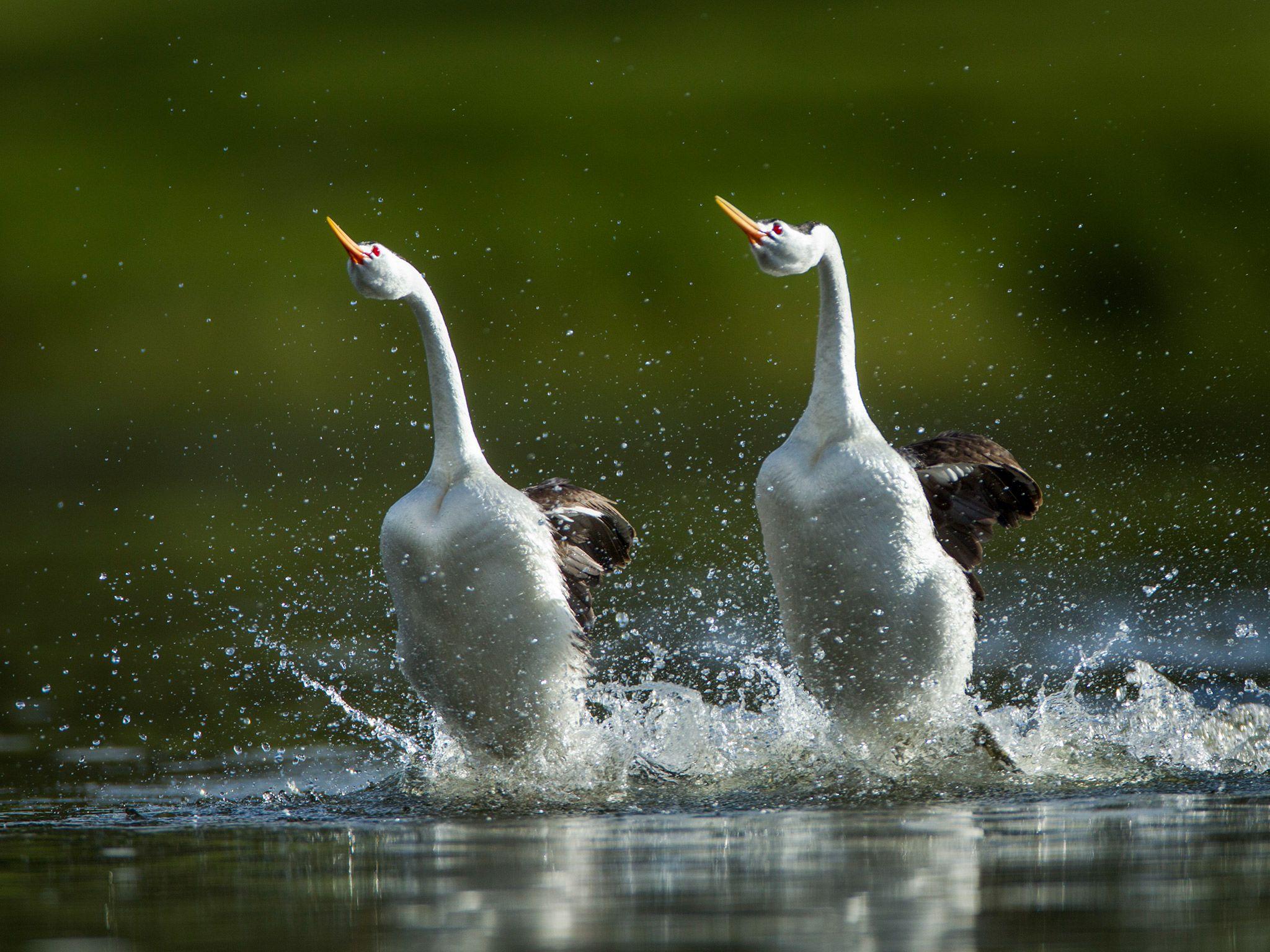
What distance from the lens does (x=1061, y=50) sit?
6581cm

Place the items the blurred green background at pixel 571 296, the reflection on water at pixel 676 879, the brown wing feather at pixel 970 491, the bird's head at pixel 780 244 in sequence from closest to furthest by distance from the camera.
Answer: the reflection on water at pixel 676 879 < the bird's head at pixel 780 244 < the brown wing feather at pixel 970 491 < the blurred green background at pixel 571 296

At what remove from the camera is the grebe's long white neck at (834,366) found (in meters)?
9.67

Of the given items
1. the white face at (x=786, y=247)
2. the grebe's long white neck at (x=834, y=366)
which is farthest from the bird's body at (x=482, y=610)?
the white face at (x=786, y=247)

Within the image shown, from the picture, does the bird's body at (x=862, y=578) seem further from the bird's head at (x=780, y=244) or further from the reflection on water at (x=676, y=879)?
the reflection on water at (x=676, y=879)

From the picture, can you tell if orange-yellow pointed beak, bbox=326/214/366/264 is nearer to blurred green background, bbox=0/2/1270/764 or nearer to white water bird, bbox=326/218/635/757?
white water bird, bbox=326/218/635/757

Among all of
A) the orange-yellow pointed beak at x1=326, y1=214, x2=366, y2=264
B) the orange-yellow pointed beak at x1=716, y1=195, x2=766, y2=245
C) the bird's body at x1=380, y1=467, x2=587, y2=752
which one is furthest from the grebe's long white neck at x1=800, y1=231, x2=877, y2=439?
the orange-yellow pointed beak at x1=326, y1=214, x2=366, y2=264

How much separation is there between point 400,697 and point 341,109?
2065 inches

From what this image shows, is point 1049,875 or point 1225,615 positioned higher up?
point 1225,615

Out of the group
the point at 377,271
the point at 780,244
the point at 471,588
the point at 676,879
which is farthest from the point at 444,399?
the point at 676,879

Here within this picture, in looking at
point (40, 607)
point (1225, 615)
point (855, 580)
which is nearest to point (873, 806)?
point (855, 580)

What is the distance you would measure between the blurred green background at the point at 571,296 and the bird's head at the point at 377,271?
2.63 metres

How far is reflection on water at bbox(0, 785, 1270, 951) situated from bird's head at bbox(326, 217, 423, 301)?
8.89 ft

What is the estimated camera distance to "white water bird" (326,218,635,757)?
369 inches

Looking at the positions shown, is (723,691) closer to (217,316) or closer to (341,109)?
(217,316)
